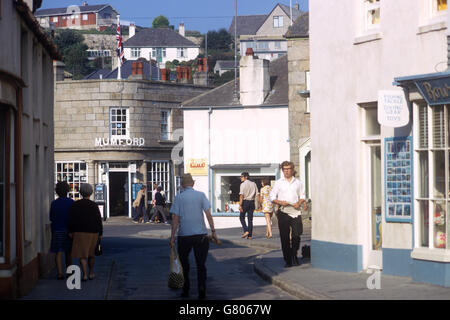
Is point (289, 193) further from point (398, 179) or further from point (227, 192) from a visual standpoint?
point (227, 192)

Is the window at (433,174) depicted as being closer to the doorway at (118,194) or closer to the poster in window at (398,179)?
the poster in window at (398,179)

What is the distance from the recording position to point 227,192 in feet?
133

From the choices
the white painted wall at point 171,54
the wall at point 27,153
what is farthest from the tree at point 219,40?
the wall at point 27,153

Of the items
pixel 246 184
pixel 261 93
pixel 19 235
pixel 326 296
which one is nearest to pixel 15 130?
pixel 19 235

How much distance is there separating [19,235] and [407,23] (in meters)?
6.83

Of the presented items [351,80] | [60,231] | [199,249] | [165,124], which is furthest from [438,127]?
[165,124]

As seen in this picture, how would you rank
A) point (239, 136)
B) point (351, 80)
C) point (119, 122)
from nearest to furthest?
point (351, 80) → point (239, 136) → point (119, 122)

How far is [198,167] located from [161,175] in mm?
8300

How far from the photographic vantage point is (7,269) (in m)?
12.4

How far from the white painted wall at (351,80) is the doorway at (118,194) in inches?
1246

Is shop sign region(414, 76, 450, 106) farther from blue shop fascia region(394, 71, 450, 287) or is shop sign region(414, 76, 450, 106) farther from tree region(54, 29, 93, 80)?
tree region(54, 29, 93, 80)

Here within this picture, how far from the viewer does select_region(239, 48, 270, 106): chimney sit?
4009 cm
